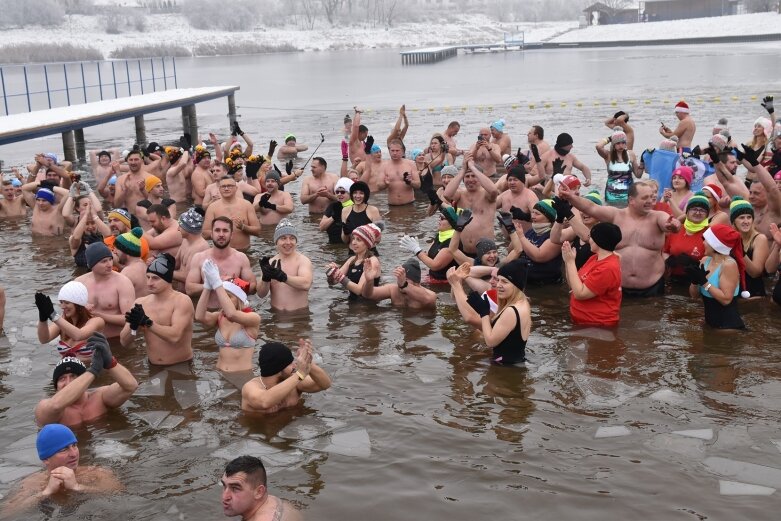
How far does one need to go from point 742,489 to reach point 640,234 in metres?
4.00

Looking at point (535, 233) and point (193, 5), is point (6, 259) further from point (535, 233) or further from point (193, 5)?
point (193, 5)

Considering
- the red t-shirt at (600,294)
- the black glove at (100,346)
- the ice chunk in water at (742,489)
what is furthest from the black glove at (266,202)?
the ice chunk in water at (742,489)

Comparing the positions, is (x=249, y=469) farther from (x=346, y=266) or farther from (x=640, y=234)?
(x=640, y=234)

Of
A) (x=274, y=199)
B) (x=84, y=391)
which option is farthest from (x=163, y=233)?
(x=84, y=391)

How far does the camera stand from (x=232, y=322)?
743 cm

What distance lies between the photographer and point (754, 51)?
64.1 metres

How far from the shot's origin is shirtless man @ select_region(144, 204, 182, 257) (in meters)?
10.1

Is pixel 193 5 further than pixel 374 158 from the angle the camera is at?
Yes

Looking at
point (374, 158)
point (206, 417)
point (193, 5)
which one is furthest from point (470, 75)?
point (193, 5)

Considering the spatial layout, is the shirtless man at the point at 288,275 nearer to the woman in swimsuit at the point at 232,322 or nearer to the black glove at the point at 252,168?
the woman in swimsuit at the point at 232,322

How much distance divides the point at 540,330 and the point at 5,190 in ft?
36.7

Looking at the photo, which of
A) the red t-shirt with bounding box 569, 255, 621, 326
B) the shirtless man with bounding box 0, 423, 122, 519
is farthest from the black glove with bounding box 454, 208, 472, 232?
the shirtless man with bounding box 0, 423, 122, 519

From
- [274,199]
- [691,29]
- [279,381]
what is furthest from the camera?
[691,29]

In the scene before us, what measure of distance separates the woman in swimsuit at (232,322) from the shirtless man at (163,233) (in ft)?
8.21
